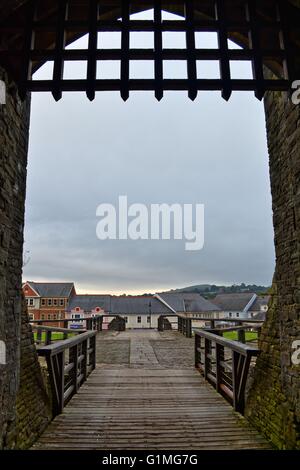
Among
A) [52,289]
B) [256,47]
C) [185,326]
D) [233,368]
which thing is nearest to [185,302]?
[52,289]

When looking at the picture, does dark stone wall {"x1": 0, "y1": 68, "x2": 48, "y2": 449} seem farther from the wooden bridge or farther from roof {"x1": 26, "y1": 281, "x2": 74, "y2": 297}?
roof {"x1": 26, "y1": 281, "x2": 74, "y2": 297}

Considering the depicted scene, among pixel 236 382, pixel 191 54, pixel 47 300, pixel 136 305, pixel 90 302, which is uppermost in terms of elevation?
pixel 191 54

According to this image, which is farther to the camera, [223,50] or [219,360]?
[219,360]

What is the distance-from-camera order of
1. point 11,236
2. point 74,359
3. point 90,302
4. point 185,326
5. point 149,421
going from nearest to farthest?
point 11,236
point 149,421
point 74,359
point 185,326
point 90,302

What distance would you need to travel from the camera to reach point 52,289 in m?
39.7

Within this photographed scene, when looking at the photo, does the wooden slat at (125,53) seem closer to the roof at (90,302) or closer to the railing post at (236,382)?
the railing post at (236,382)

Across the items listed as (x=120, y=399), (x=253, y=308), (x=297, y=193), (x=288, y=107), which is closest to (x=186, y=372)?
(x=120, y=399)

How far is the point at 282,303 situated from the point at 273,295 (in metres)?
0.51

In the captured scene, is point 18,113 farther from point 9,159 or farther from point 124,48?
point 124,48

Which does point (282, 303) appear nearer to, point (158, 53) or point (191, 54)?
point (191, 54)

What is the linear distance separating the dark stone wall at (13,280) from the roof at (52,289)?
119 feet

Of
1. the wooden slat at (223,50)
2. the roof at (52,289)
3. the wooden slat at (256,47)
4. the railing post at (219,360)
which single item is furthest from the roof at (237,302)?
the wooden slat at (223,50)

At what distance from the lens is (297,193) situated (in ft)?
11.6

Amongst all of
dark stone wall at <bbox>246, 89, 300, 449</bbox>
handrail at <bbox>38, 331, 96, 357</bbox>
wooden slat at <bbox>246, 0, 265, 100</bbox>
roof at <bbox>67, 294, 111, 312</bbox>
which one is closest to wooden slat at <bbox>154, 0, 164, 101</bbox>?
wooden slat at <bbox>246, 0, 265, 100</bbox>
